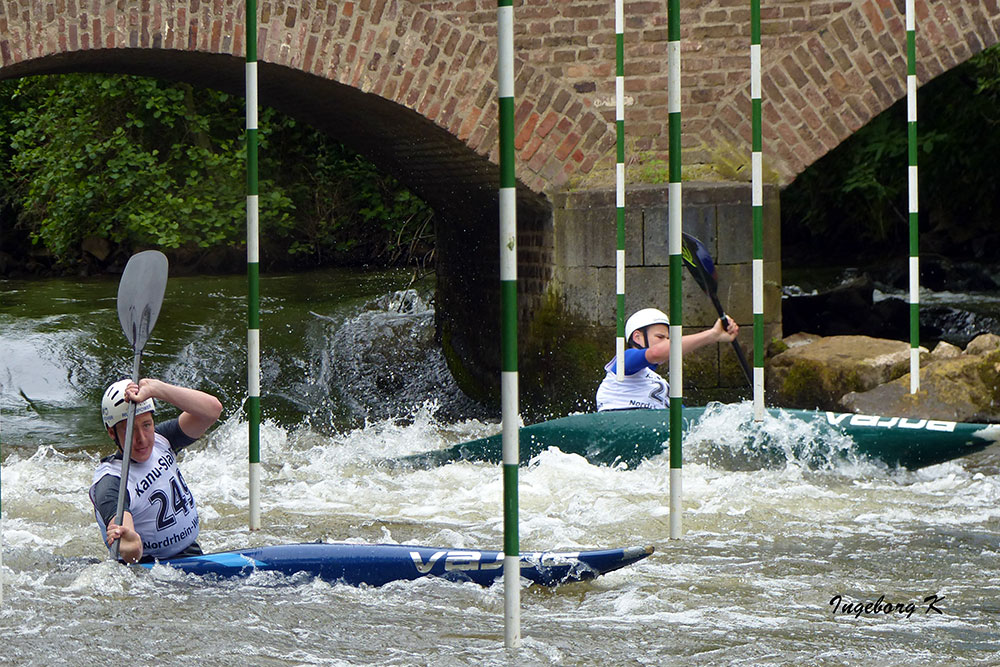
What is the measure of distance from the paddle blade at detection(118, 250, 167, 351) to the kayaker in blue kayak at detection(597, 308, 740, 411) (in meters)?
2.88

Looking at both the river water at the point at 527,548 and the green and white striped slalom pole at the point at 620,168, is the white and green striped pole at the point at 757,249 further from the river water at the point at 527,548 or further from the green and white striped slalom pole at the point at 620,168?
the green and white striped slalom pole at the point at 620,168

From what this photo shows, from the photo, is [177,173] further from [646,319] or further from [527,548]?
[527,548]

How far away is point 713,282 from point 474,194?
385 cm

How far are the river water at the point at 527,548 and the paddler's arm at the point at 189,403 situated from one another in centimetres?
56

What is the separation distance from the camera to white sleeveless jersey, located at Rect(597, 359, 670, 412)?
7.43 metres

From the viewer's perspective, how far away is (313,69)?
8297mm

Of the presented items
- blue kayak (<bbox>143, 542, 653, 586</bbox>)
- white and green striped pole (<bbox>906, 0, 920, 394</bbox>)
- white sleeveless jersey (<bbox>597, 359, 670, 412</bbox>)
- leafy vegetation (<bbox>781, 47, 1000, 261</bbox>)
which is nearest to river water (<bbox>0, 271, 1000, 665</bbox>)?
blue kayak (<bbox>143, 542, 653, 586</bbox>)

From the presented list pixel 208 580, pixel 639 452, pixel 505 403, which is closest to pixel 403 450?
pixel 639 452

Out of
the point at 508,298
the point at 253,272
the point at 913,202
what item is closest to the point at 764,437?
the point at 913,202

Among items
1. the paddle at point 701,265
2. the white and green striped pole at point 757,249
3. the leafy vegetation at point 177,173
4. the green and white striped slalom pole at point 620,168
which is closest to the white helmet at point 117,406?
the white and green striped pole at point 757,249

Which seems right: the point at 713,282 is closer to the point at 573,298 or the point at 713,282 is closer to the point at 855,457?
the point at 855,457

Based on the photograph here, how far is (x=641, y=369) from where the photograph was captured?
24.2 ft

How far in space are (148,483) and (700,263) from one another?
3.24m

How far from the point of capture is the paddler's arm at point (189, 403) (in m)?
4.60
